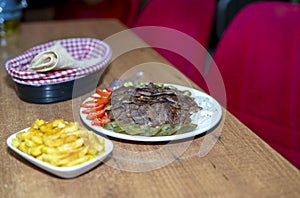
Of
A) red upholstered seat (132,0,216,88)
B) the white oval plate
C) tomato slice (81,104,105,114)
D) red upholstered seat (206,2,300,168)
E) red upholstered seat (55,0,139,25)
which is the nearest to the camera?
the white oval plate

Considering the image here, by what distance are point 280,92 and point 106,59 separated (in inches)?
21.0

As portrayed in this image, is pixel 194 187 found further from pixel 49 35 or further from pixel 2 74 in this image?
pixel 49 35

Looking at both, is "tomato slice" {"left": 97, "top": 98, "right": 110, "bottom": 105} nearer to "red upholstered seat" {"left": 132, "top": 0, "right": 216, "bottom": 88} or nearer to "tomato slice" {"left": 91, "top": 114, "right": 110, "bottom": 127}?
"tomato slice" {"left": 91, "top": 114, "right": 110, "bottom": 127}

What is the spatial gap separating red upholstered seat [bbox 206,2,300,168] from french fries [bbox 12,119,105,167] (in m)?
0.49

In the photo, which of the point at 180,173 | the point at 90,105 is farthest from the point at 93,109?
the point at 180,173

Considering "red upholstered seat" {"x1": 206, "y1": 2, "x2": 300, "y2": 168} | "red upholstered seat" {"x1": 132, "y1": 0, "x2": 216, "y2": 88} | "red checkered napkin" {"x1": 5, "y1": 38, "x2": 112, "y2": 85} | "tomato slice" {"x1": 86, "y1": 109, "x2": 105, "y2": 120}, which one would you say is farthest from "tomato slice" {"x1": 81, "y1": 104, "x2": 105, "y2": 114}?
"red upholstered seat" {"x1": 132, "y1": 0, "x2": 216, "y2": 88}

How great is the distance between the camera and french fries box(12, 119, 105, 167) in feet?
2.57

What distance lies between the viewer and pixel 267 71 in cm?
135

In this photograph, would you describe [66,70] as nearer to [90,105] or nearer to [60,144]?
[90,105]

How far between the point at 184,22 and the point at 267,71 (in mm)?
538

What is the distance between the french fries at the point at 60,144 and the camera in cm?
78

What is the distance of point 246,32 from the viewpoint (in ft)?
4.70

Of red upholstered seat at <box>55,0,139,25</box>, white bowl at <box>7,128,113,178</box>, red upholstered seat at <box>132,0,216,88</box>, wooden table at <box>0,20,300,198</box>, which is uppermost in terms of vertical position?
white bowl at <box>7,128,113,178</box>

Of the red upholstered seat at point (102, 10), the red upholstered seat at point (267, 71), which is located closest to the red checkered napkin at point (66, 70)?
the red upholstered seat at point (267, 71)
